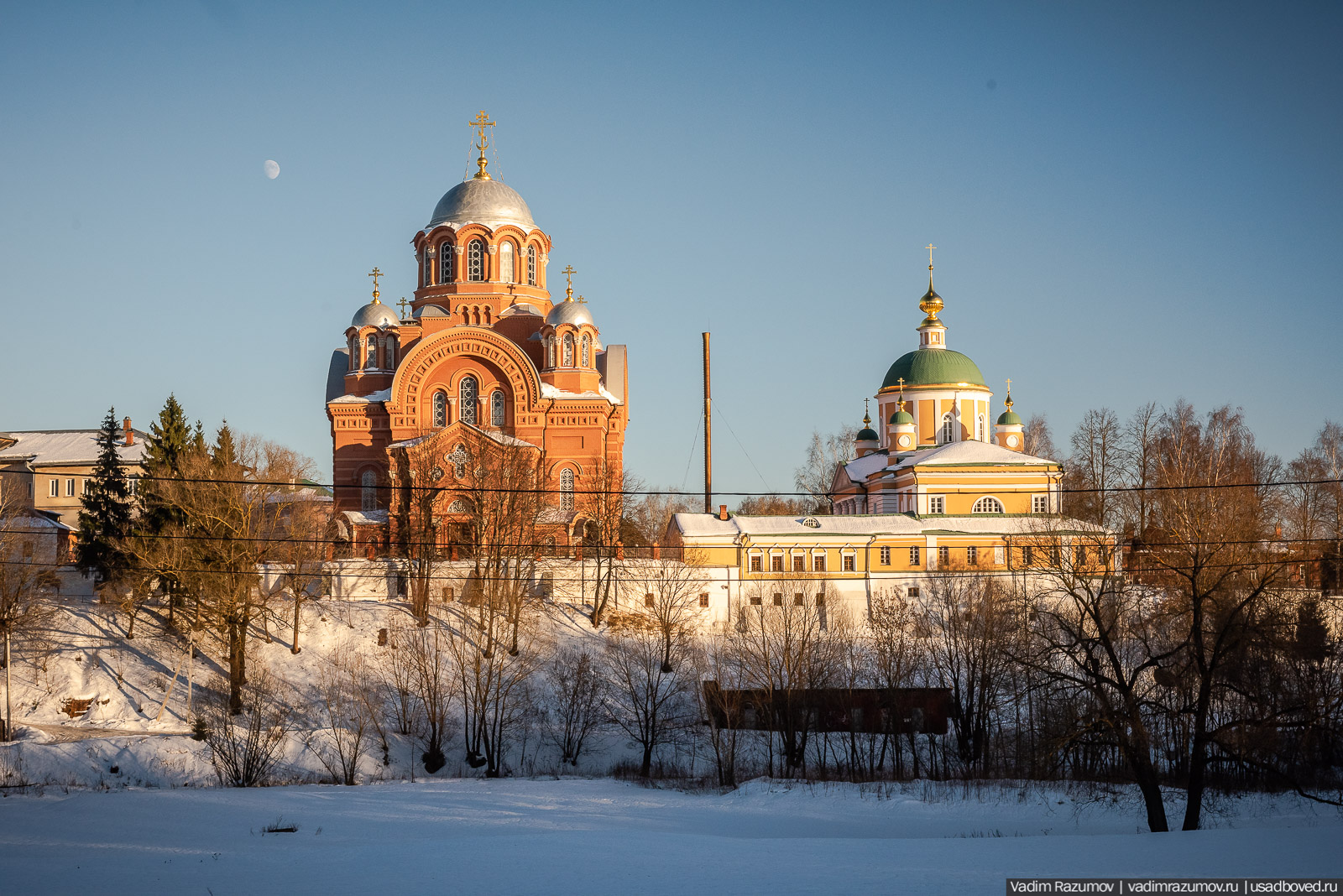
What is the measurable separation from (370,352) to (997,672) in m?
26.5

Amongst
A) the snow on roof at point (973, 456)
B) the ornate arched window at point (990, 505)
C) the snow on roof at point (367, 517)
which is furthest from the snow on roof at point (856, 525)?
the snow on roof at point (367, 517)

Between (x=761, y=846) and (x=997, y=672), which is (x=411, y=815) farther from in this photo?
(x=997, y=672)

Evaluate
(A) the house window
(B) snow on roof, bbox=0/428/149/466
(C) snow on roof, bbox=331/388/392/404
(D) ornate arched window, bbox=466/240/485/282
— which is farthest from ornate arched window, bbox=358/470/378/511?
(B) snow on roof, bbox=0/428/149/466

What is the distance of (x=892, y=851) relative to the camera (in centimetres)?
1802

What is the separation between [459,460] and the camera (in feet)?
131

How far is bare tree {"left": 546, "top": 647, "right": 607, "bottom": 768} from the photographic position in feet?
102

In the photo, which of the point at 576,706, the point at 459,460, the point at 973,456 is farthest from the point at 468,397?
the point at 973,456

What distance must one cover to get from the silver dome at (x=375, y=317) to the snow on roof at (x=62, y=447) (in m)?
14.4

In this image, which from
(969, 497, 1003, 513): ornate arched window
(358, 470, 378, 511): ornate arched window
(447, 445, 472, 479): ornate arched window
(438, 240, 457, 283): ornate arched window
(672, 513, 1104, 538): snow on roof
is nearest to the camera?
(447, 445, 472, 479): ornate arched window

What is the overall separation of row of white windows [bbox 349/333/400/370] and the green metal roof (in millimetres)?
22973

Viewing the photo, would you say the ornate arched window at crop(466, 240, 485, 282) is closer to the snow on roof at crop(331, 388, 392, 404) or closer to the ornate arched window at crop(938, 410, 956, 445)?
the snow on roof at crop(331, 388, 392, 404)

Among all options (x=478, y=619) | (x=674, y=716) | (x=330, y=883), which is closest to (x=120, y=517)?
(x=478, y=619)

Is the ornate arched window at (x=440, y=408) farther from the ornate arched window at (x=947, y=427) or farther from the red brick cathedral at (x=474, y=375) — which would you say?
the ornate arched window at (x=947, y=427)

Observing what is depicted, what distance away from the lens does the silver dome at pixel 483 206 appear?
47719 mm
